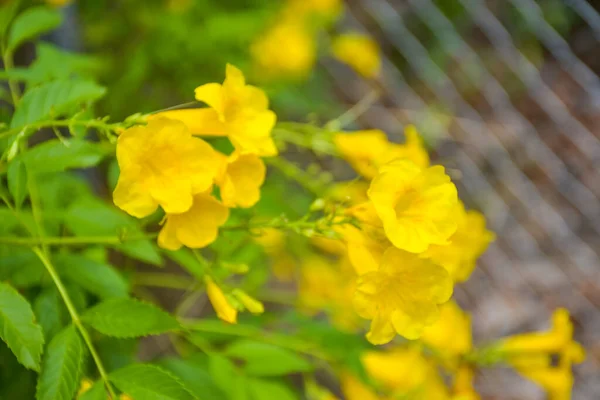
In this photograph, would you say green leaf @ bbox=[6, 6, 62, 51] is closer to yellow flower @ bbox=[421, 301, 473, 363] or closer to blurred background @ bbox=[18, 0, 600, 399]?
blurred background @ bbox=[18, 0, 600, 399]

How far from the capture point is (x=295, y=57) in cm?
156

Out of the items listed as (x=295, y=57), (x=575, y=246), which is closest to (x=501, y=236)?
(x=575, y=246)

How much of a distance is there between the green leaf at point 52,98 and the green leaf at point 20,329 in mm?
172

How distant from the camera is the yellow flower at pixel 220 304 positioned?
562 millimetres

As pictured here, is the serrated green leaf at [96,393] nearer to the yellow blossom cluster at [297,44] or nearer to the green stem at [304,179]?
the green stem at [304,179]

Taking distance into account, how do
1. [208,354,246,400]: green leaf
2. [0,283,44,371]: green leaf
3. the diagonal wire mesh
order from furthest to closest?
1. the diagonal wire mesh
2. [208,354,246,400]: green leaf
3. [0,283,44,371]: green leaf

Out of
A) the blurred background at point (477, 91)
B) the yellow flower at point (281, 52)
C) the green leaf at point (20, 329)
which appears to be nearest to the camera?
the green leaf at point (20, 329)

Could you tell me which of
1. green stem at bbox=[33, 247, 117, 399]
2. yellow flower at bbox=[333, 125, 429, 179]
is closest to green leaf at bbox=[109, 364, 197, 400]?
green stem at bbox=[33, 247, 117, 399]

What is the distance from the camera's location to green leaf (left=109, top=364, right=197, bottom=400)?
0.50 meters

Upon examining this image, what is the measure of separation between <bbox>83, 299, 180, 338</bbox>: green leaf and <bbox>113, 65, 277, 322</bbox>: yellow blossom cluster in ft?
0.21

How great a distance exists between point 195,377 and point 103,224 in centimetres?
22

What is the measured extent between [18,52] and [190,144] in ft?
2.54

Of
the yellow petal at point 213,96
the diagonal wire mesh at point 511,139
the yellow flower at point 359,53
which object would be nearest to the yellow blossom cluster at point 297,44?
the yellow flower at point 359,53

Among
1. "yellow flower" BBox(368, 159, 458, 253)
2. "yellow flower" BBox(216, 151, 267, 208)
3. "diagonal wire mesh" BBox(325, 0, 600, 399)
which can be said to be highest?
"yellow flower" BBox(368, 159, 458, 253)
